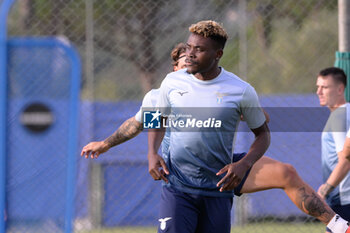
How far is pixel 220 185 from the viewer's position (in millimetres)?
4090

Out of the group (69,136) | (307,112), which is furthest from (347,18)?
(69,136)

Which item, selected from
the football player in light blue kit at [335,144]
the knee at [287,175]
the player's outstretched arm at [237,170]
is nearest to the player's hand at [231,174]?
the player's outstretched arm at [237,170]

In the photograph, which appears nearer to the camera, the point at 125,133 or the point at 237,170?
the point at 237,170

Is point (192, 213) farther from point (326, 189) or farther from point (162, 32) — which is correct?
point (162, 32)

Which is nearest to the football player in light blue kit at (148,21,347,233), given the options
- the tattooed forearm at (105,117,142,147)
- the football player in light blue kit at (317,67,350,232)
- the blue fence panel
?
the tattooed forearm at (105,117,142,147)

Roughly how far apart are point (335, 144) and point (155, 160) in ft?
6.59

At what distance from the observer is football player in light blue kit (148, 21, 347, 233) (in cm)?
410

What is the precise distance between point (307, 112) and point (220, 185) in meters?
3.98

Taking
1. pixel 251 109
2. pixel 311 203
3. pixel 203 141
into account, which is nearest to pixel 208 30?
pixel 251 109

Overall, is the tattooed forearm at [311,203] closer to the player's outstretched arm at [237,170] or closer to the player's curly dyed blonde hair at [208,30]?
the player's outstretched arm at [237,170]

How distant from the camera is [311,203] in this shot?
16.5 feet

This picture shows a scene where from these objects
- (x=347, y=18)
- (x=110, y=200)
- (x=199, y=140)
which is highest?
(x=347, y=18)

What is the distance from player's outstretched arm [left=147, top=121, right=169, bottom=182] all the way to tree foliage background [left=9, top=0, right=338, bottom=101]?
273cm

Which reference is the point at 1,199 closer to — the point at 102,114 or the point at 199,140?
the point at 102,114
